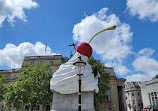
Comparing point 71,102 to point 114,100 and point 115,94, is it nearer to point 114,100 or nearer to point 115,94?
point 114,100

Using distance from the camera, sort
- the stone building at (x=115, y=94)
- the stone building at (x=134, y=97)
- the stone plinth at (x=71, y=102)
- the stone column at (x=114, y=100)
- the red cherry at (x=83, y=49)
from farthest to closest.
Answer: the stone building at (x=134, y=97) < the stone building at (x=115, y=94) < the stone column at (x=114, y=100) < the red cherry at (x=83, y=49) < the stone plinth at (x=71, y=102)

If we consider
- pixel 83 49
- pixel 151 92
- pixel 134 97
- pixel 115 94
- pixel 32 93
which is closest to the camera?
pixel 83 49

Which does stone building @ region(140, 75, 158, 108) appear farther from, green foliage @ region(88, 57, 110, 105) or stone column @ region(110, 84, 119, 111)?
green foliage @ region(88, 57, 110, 105)

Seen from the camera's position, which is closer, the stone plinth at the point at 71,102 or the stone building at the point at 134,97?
the stone plinth at the point at 71,102

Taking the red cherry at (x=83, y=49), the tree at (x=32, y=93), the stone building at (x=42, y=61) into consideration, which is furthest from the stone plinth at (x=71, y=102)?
the stone building at (x=42, y=61)

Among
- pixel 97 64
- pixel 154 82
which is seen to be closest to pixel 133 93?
pixel 154 82

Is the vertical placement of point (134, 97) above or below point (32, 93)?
below

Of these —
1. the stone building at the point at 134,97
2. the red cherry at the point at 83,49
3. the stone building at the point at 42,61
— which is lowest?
the stone building at the point at 134,97

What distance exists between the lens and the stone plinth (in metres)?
12.3

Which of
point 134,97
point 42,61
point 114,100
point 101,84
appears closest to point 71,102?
point 101,84

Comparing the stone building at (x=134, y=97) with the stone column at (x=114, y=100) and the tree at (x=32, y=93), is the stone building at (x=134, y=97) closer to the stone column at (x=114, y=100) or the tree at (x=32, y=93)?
the stone column at (x=114, y=100)

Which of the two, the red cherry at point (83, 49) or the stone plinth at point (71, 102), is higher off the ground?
the red cherry at point (83, 49)

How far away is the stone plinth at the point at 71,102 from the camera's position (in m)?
12.3

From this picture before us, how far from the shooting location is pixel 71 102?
40.7ft
